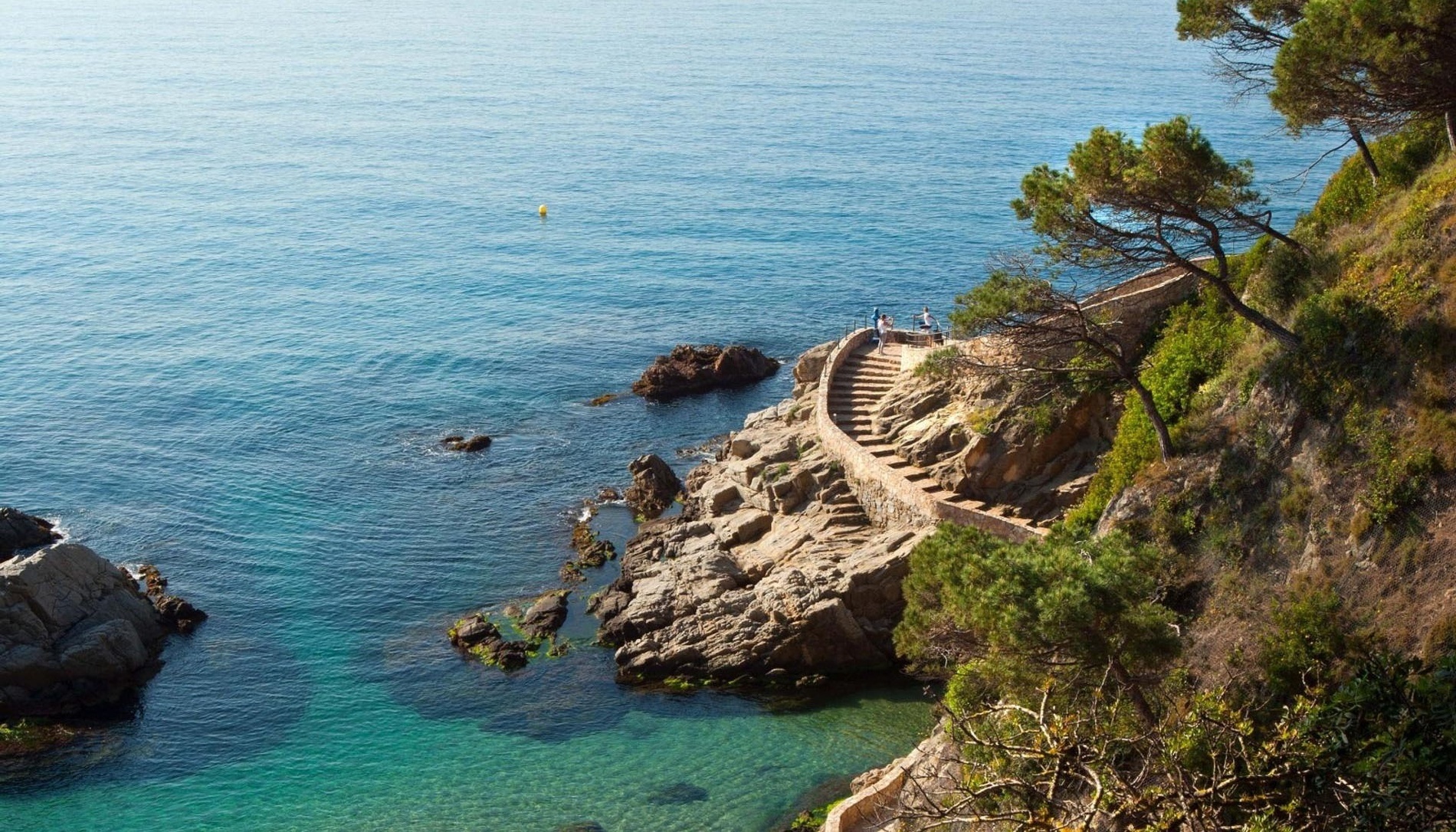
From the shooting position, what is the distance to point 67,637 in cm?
4391

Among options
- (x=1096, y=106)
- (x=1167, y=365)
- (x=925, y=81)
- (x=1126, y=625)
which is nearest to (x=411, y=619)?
(x=1167, y=365)

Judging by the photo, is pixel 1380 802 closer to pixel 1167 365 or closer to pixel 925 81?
pixel 1167 365

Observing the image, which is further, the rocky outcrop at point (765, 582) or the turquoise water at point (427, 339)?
the rocky outcrop at point (765, 582)

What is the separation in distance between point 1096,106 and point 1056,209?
345 feet

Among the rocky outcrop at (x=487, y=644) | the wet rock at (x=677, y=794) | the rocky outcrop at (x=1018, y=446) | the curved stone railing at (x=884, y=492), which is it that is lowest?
the rocky outcrop at (x=487, y=644)

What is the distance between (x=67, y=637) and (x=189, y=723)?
18.6 ft

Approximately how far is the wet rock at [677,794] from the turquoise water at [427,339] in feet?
0.76

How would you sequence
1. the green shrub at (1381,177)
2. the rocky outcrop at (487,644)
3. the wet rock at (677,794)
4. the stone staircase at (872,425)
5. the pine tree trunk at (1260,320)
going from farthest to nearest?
the rocky outcrop at (487,644), the stone staircase at (872,425), the wet rock at (677,794), the green shrub at (1381,177), the pine tree trunk at (1260,320)

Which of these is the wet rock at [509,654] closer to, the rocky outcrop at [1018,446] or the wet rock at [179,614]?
the wet rock at [179,614]

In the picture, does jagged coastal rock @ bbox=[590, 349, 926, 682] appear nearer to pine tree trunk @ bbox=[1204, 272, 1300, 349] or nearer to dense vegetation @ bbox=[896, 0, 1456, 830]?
dense vegetation @ bbox=[896, 0, 1456, 830]

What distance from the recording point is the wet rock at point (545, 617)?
4588 cm

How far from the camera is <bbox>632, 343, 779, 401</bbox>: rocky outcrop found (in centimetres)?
6806

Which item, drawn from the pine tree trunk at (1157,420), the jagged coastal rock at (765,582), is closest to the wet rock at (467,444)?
the jagged coastal rock at (765,582)

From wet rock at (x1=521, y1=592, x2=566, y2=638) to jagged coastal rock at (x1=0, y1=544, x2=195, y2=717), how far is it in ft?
41.6
